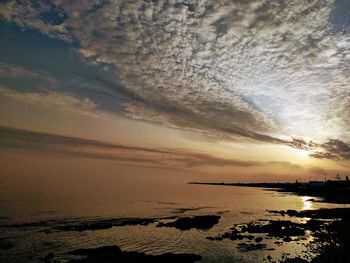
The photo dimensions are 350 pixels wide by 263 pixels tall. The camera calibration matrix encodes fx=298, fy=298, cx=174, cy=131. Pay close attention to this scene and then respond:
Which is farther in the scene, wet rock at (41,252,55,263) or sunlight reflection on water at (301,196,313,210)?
sunlight reflection on water at (301,196,313,210)

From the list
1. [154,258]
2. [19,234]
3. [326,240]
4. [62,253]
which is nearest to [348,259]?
[326,240]

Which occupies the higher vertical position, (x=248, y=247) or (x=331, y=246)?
(x=331, y=246)

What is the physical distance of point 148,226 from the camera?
57.5 m

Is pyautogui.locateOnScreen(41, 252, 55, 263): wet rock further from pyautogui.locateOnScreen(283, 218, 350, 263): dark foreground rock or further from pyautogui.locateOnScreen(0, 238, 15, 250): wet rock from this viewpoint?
pyautogui.locateOnScreen(283, 218, 350, 263): dark foreground rock

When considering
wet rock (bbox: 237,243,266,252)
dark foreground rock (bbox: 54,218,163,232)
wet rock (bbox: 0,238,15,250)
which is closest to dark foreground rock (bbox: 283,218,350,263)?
wet rock (bbox: 237,243,266,252)

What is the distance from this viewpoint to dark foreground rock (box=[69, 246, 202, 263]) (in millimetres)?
32562

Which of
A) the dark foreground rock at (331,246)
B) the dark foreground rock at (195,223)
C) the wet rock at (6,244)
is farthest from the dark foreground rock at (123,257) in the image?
the dark foreground rock at (195,223)

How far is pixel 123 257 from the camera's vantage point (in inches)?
1330

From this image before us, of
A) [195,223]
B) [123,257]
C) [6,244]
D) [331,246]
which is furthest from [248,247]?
[6,244]

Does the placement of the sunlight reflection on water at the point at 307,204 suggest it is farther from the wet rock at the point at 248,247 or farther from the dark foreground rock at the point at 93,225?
the wet rock at the point at 248,247

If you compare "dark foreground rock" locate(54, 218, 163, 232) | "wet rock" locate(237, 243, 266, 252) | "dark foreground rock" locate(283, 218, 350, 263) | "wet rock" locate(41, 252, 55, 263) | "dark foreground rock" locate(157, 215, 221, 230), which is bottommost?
"dark foreground rock" locate(54, 218, 163, 232)

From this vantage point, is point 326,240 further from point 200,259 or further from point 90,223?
point 90,223

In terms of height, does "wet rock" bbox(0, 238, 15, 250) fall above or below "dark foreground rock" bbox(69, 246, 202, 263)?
below

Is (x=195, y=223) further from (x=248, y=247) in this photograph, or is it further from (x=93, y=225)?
(x=248, y=247)
